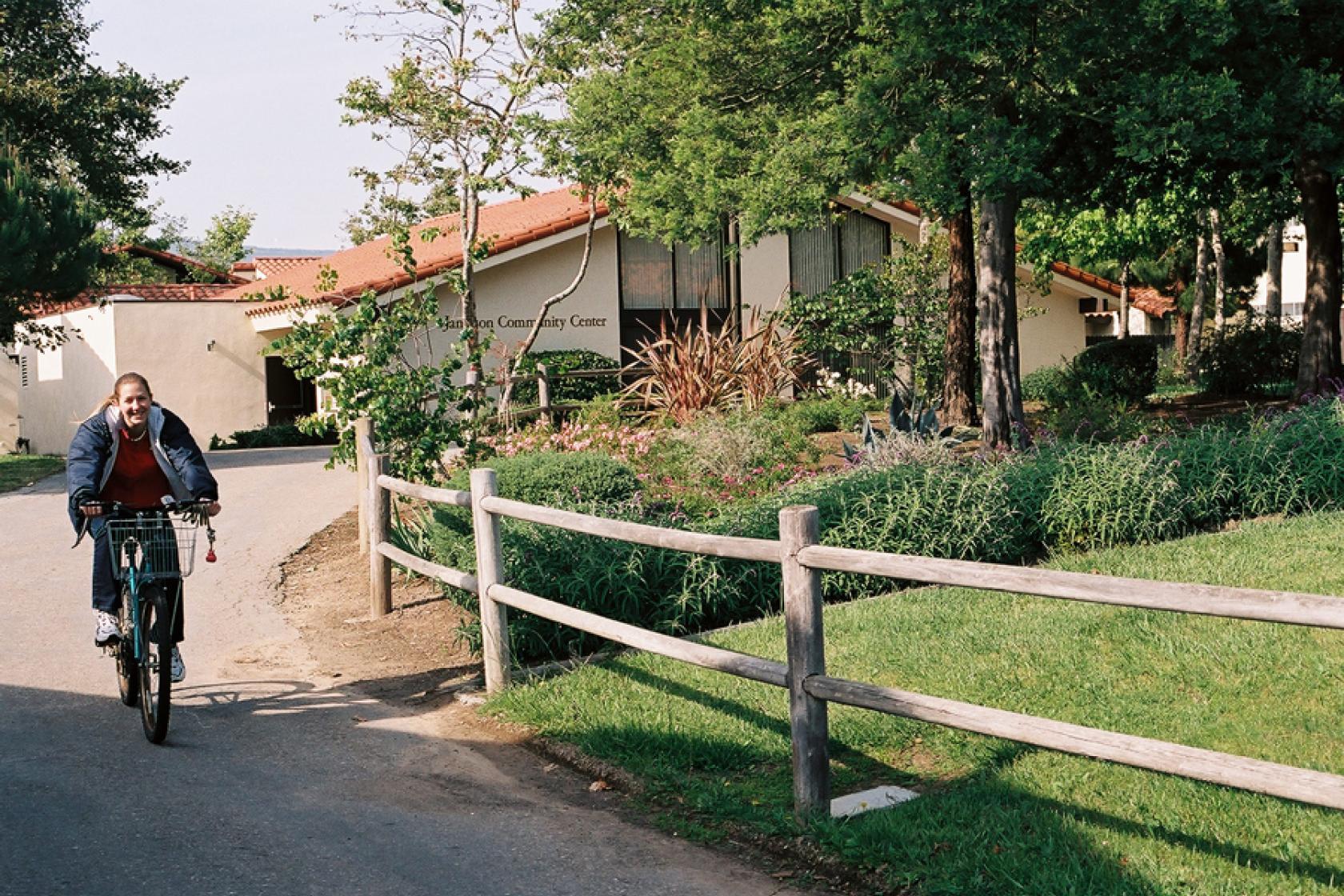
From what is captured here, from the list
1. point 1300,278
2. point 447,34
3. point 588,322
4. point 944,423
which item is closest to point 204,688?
point 944,423

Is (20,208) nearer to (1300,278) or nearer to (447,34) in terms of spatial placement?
(447,34)

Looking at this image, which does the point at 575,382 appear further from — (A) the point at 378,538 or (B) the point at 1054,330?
(A) the point at 378,538

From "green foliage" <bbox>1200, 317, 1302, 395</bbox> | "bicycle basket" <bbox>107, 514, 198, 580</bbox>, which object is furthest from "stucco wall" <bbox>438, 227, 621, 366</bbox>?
"bicycle basket" <bbox>107, 514, 198, 580</bbox>

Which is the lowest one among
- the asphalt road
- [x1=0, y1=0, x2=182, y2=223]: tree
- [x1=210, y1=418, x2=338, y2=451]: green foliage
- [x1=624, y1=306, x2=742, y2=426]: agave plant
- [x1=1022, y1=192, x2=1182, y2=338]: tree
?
the asphalt road

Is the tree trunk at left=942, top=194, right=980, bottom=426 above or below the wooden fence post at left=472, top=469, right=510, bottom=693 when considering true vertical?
above

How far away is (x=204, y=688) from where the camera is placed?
26.2ft

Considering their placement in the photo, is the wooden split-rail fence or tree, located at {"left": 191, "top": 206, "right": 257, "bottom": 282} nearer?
the wooden split-rail fence

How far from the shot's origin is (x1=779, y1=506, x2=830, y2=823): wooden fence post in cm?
520

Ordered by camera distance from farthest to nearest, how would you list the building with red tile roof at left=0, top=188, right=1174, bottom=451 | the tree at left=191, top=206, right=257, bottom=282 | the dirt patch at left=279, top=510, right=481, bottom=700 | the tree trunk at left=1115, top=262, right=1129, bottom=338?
the tree at left=191, top=206, right=257, bottom=282, the tree trunk at left=1115, top=262, right=1129, bottom=338, the building with red tile roof at left=0, top=188, right=1174, bottom=451, the dirt patch at left=279, top=510, right=481, bottom=700

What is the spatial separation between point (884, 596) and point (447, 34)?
13244 millimetres

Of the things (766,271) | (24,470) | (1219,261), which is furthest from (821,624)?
(1219,261)

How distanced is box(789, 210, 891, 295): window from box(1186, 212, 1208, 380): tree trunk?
20.8 feet

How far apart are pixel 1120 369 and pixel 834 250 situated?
6.89m

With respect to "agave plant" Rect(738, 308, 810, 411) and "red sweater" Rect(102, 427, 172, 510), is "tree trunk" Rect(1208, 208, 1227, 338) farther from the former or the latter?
"red sweater" Rect(102, 427, 172, 510)
